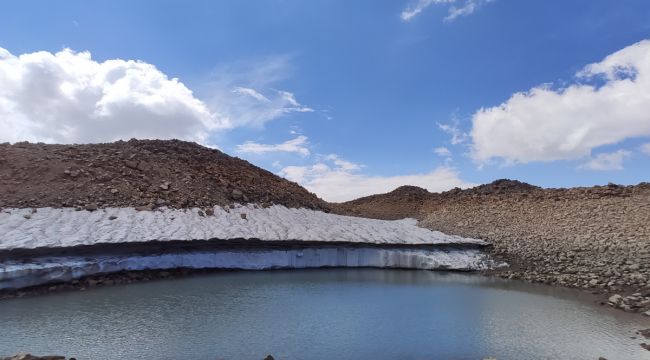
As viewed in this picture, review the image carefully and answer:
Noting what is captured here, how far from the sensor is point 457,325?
10.3m

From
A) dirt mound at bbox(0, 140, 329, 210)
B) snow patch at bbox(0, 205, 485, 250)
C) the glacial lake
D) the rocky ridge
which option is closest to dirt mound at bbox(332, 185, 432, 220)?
the rocky ridge

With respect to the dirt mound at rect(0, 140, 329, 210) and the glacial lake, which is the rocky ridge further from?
the dirt mound at rect(0, 140, 329, 210)

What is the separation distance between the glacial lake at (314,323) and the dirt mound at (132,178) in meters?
6.33

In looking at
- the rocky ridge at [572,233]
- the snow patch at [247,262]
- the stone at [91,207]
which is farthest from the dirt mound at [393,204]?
the stone at [91,207]

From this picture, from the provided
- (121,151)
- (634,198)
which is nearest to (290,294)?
(121,151)

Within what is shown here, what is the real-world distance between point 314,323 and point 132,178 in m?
15.1

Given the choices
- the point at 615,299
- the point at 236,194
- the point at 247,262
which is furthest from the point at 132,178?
the point at 615,299

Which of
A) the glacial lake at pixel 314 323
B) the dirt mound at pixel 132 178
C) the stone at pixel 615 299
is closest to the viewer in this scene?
the glacial lake at pixel 314 323

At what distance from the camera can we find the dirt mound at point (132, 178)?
60.3ft

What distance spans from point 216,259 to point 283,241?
3032mm

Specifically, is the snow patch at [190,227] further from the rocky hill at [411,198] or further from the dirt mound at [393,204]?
the rocky hill at [411,198]

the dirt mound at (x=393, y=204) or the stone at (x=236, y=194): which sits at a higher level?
the dirt mound at (x=393, y=204)

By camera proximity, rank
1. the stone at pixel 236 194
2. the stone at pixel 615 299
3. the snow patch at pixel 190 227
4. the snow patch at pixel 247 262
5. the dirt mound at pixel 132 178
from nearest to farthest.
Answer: the stone at pixel 615 299
the snow patch at pixel 247 262
the snow patch at pixel 190 227
the dirt mound at pixel 132 178
the stone at pixel 236 194

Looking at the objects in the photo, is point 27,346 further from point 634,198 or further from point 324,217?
point 634,198
